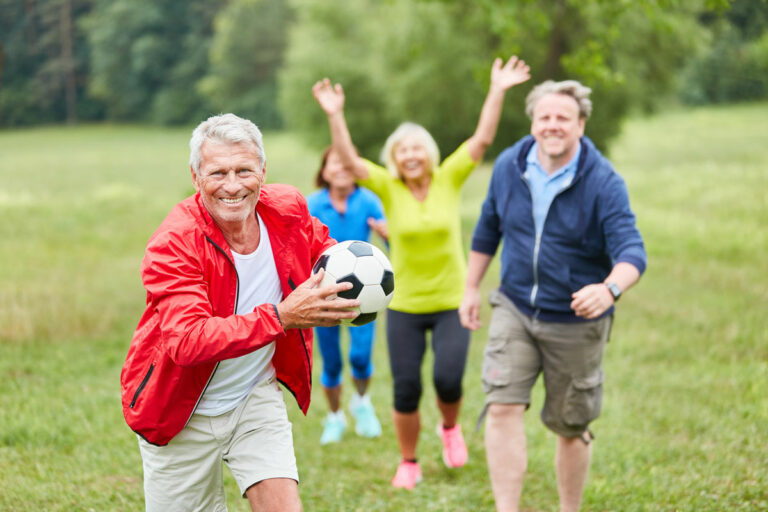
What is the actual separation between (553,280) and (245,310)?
174 cm

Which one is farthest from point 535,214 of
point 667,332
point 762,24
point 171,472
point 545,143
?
point 762,24

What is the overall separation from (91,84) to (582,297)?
272ft

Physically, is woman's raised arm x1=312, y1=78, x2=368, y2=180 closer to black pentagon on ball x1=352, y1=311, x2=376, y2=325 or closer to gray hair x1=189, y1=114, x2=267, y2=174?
gray hair x1=189, y1=114, x2=267, y2=174

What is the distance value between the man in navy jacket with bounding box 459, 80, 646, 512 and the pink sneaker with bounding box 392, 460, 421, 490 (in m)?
1.12

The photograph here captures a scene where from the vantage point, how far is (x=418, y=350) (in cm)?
526

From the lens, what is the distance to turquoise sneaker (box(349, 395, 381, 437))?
20.9ft

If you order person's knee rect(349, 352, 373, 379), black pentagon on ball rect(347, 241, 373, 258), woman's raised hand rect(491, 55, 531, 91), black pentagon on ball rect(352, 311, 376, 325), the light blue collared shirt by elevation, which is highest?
woman's raised hand rect(491, 55, 531, 91)

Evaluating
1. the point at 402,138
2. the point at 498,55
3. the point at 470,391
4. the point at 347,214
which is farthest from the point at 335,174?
the point at 498,55

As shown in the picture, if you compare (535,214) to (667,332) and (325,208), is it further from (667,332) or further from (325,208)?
(667,332)

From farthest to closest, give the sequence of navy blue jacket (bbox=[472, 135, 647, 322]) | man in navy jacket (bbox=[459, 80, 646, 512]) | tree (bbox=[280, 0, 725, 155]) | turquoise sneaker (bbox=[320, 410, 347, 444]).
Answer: tree (bbox=[280, 0, 725, 155]) < turquoise sneaker (bbox=[320, 410, 347, 444]) < man in navy jacket (bbox=[459, 80, 646, 512]) < navy blue jacket (bbox=[472, 135, 647, 322])

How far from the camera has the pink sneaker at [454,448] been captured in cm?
559

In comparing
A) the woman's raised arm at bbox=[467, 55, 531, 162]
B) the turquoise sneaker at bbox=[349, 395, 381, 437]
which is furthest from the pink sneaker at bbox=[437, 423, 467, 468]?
the woman's raised arm at bbox=[467, 55, 531, 162]

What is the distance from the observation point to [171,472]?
3230 millimetres

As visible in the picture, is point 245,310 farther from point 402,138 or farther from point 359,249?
point 402,138
